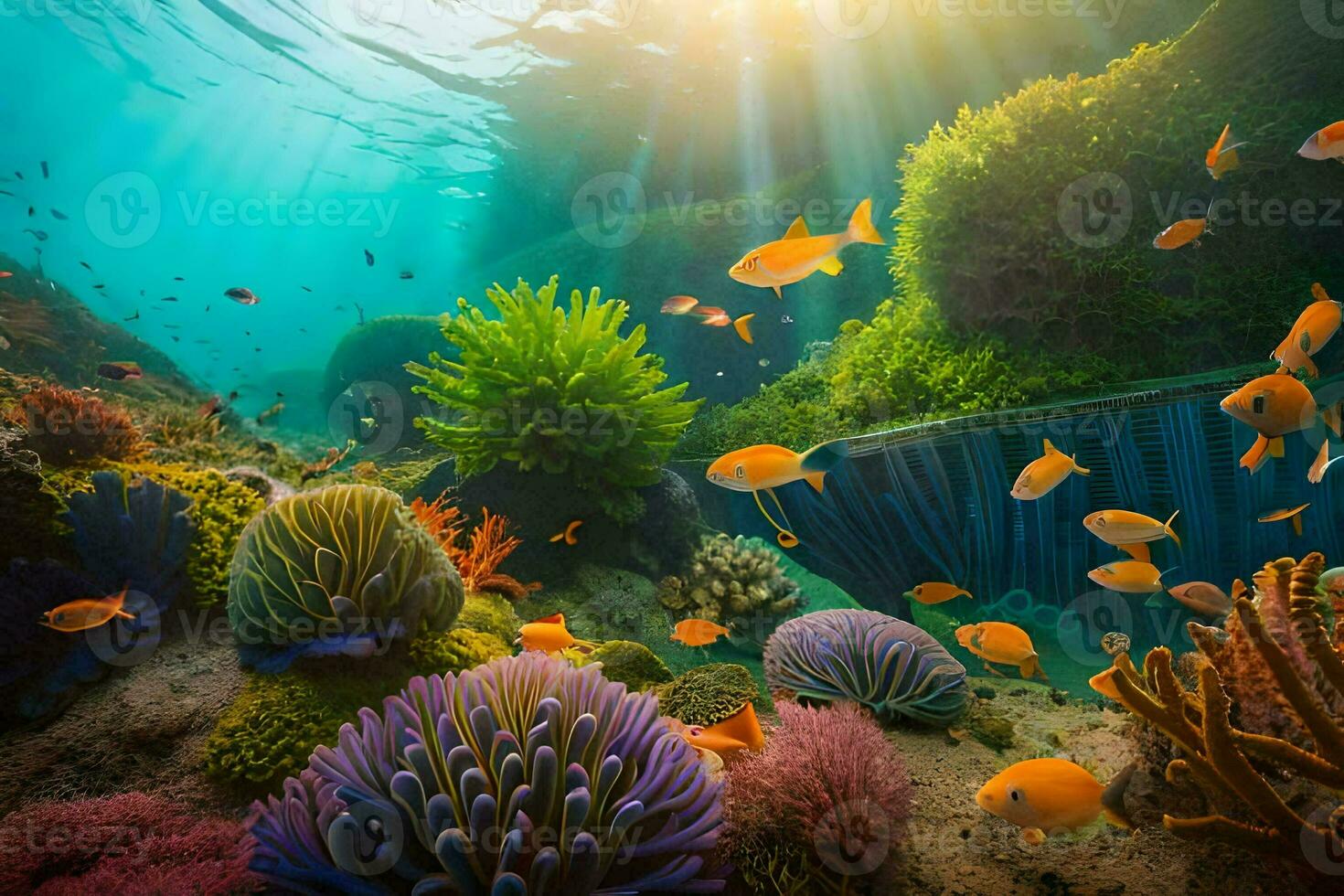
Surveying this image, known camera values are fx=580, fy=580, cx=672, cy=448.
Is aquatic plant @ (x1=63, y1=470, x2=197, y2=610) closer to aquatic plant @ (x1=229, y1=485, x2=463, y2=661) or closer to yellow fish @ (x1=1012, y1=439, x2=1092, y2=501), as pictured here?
aquatic plant @ (x1=229, y1=485, x2=463, y2=661)

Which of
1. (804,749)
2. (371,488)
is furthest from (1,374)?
(804,749)

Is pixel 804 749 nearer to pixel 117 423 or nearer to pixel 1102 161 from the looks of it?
pixel 117 423

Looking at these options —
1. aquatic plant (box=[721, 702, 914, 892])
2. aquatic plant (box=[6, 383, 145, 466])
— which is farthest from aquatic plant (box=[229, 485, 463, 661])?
aquatic plant (box=[6, 383, 145, 466])

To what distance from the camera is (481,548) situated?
462 cm

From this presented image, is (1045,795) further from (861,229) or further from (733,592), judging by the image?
(733,592)

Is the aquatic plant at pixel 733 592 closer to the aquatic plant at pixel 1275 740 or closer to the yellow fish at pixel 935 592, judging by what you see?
the yellow fish at pixel 935 592

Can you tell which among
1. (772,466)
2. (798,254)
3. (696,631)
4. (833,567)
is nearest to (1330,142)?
(798,254)

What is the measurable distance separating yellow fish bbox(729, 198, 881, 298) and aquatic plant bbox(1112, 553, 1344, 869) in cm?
218

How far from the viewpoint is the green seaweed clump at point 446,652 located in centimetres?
299

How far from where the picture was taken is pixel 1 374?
6070mm

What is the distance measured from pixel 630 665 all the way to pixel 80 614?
8.93ft

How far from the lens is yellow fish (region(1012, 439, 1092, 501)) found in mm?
3348

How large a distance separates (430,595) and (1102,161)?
727 cm

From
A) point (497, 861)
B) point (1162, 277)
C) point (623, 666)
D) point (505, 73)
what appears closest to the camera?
point (497, 861)
